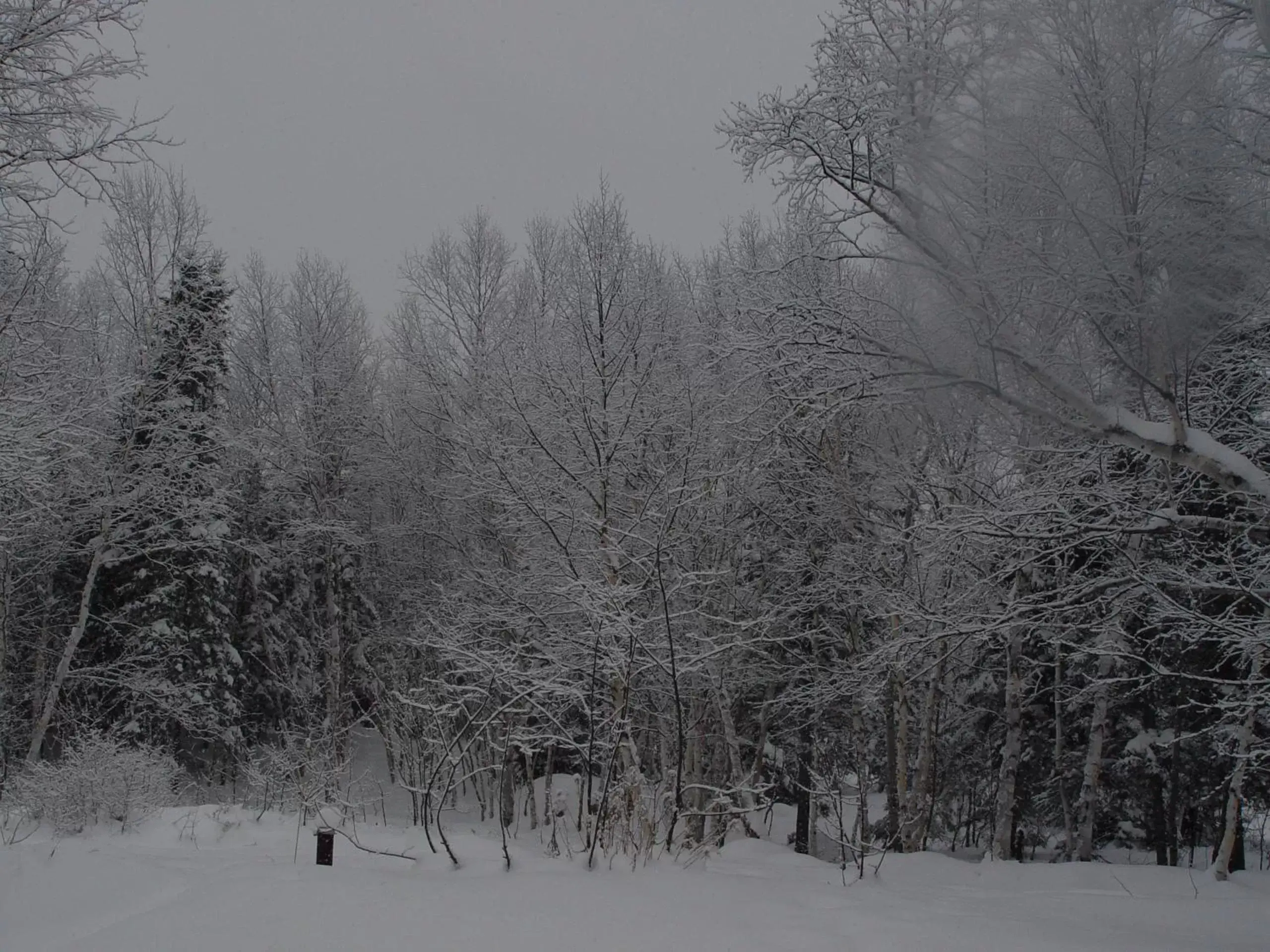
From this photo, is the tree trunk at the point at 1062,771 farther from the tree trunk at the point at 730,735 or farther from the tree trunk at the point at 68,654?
the tree trunk at the point at 68,654

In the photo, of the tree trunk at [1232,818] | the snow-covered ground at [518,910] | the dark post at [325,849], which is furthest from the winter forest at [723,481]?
the snow-covered ground at [518,910]

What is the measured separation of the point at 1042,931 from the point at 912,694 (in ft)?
34.4

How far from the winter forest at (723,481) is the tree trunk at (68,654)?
16cm

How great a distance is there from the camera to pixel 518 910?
12.8ft

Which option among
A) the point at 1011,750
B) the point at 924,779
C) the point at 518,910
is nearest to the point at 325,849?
the point at 518,910

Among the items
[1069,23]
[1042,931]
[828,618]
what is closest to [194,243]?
[828,618]

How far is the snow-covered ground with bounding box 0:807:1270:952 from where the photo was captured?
3.53 meters

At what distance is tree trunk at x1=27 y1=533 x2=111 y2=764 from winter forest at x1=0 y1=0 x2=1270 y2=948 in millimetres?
160

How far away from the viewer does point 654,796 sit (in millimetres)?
5984

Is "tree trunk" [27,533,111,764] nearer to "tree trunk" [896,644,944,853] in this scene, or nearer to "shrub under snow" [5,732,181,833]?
"shrub under snow" [5,732,181,833]

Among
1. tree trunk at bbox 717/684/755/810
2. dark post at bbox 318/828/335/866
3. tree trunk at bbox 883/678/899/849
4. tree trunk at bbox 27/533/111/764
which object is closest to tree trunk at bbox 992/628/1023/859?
tree trunk at bbox 883/678/899/849

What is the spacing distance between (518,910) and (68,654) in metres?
13.1

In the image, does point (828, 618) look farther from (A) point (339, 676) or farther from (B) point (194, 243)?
(B) point (194, 243)

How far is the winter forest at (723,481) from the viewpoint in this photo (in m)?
4.99
